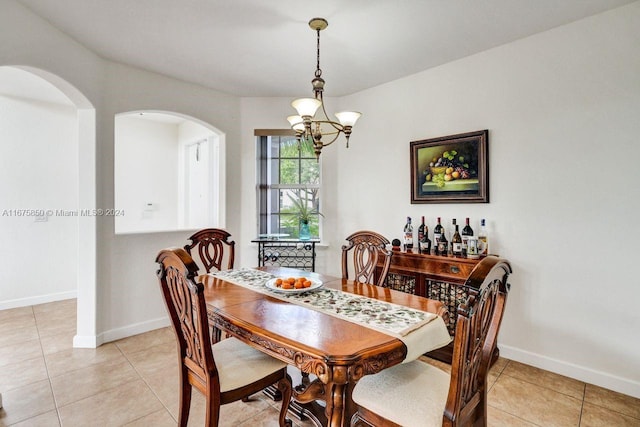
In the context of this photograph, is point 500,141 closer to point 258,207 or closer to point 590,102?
point 590,102

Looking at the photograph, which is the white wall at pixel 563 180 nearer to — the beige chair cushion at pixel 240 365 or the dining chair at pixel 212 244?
the dining chair at pixel 212 244

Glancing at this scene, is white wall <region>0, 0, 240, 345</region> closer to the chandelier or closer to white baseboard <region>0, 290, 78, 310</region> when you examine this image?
the chandelier

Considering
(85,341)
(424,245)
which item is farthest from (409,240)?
(85,341)

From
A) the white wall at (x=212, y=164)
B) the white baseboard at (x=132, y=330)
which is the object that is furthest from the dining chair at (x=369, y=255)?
the white baseboard at (x=132, y=330)

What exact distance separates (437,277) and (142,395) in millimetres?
2374

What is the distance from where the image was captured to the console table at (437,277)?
254 centimetres

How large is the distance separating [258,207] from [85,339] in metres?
2.12

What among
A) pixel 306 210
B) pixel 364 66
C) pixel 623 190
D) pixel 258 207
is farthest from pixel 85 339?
pixel 623 190

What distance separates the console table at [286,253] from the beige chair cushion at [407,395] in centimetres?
216

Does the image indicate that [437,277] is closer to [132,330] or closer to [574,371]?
[574,371]

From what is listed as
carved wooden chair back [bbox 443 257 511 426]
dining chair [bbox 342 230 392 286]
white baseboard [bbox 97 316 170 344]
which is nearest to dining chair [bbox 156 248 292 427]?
carved wooden chair back [bbox 443 257 511 426]

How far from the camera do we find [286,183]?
13.0 ft

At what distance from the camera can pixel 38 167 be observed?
4.05 metres

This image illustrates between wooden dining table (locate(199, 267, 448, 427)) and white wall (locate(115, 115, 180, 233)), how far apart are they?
367cm
